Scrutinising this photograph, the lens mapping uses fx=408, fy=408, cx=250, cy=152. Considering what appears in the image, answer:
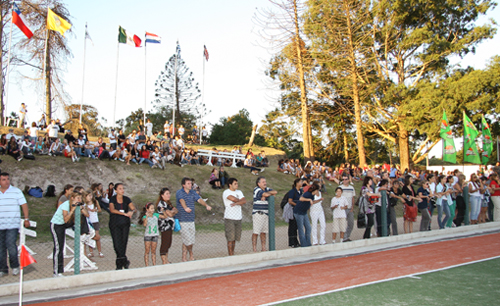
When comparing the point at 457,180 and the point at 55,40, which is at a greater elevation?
the point at 55,40

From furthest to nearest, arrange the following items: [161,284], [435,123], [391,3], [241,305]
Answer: [391,3]
[435,123]
[161,284]
[241,305]

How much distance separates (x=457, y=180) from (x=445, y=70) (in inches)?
833

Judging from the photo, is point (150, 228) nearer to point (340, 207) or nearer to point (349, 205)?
point (340, 207)

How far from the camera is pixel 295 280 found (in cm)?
777

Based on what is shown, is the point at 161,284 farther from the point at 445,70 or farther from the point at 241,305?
the point at 445,70

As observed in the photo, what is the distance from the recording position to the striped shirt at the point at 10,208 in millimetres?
7730

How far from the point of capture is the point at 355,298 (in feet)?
21.3

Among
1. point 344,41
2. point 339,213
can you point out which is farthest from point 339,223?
point 344,41

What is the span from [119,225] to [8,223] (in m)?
2.02

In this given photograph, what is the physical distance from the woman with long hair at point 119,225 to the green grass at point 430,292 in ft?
12.2

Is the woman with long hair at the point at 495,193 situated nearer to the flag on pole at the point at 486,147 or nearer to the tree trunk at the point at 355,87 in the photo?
the flag on pole at the point at 486,147

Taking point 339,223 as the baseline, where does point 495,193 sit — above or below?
above

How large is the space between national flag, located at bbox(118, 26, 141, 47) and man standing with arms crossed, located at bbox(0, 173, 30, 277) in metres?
23.4

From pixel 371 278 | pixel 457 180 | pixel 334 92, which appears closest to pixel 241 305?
pixel 371 278
